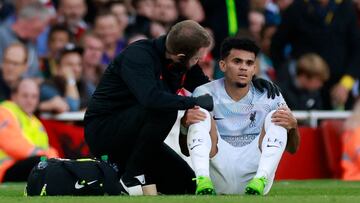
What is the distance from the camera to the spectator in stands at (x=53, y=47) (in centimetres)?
1705

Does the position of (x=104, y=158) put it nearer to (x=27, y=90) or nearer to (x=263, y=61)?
(x=27, y=90)

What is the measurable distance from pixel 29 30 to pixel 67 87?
3.21ft

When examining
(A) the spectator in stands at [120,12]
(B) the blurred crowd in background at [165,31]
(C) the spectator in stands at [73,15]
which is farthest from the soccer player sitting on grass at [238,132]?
(A) the spectator in stands at [120,12]

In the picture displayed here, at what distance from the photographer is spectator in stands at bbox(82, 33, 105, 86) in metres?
17.4

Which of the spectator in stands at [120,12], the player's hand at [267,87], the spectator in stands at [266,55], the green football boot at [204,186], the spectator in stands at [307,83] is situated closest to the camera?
the green football boot at [204,186]

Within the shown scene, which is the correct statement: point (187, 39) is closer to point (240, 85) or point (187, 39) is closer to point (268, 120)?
point (240, 85)

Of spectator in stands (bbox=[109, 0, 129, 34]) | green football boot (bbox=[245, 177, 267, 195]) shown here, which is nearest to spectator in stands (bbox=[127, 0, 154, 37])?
spectator in stands (bbox=[109, 0, 129, 34])

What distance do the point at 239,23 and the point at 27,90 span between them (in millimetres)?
4315

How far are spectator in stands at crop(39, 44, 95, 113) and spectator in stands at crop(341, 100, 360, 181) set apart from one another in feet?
11.0

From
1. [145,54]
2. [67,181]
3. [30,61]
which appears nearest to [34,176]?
[67,181]

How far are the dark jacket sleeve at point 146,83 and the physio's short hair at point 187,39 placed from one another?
234mm

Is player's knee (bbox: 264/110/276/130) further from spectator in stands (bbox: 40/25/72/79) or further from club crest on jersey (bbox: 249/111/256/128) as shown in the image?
spectator in stands (bbox: 40/25/72/79)

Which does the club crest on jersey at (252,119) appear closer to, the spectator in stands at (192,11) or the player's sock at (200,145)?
the player's sock at (200,145)

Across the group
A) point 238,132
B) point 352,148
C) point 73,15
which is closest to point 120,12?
point 73,15
